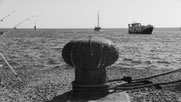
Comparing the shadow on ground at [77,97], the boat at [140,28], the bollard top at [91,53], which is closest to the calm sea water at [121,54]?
the bollard top at [91,53]

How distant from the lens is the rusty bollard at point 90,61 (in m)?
4.53

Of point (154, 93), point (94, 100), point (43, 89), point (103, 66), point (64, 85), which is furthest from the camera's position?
point (64, 85)

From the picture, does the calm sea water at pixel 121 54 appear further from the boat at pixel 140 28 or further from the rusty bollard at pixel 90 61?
the boat at pixel 140 28

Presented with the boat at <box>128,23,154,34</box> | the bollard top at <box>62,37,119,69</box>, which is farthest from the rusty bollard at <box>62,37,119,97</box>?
the boat at <box>128,23,154,34</box>

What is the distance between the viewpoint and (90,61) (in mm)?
4531

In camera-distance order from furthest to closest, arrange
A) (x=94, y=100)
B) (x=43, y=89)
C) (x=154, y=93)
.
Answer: (x=43, y=89), (x=154, y=93), (x=94, y=100)

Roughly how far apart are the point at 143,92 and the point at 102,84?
2.12m

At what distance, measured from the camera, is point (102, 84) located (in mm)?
4703

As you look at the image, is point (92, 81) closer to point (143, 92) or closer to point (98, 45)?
point (98, 45)

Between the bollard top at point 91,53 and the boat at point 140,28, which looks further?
the boat at point 140,28

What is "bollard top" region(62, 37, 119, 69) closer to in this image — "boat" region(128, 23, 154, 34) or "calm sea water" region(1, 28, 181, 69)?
"calm sea water" region(1, 28, 181, 69)

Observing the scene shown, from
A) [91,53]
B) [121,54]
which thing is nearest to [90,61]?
[91,53]

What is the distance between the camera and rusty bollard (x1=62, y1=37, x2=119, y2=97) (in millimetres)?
4527

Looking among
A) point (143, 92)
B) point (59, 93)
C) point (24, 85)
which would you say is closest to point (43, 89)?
point (24, 85)
